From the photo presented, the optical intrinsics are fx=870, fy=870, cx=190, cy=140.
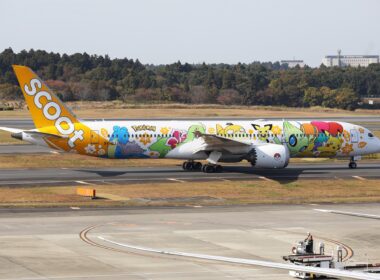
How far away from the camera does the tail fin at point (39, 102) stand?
69.4 meters

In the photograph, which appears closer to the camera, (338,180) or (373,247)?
(373,247)

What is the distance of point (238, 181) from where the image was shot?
67312mm

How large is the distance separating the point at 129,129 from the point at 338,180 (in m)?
17.3

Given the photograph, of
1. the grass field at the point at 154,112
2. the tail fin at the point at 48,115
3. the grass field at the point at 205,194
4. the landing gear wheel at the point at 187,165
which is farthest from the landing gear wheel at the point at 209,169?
the grass field at the point at 154,112

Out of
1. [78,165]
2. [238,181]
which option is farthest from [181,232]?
[78,165]

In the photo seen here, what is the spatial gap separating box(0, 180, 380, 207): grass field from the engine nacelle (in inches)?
117

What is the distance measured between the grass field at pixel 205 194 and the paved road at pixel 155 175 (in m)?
2.65

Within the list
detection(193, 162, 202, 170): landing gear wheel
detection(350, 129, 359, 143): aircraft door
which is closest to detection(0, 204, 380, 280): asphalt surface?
detection(193, 162, 202, 170): landing gear wheel

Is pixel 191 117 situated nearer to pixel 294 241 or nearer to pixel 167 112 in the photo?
pixel 167 112

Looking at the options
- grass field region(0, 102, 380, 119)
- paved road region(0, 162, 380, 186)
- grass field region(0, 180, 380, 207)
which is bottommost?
grass field region(0, 180, 380, 207)

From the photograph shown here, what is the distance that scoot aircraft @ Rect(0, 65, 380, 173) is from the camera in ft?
228

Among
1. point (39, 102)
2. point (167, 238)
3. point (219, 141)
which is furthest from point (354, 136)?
point (167, 238)

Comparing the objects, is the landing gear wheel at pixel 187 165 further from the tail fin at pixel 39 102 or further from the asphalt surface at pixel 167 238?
the asphalt surface at pixel 167 238

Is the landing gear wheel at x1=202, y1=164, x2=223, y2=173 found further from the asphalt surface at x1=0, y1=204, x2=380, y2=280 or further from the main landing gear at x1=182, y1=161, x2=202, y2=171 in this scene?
the asphalt surface at x1=0, y1=204, x2=380, y2=280
